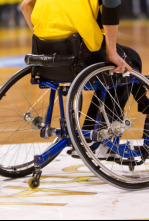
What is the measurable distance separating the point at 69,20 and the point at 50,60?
0.67ft

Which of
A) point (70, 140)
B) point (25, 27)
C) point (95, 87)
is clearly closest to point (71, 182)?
point (70, 140)

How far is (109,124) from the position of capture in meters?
2.86

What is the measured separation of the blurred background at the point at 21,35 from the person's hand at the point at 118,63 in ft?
1.77

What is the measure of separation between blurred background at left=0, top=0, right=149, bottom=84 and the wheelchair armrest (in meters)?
0.64

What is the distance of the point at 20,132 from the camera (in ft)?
11.8

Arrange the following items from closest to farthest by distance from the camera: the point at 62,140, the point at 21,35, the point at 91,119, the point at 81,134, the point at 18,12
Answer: the point at 81,134 → the point at 62,140 → the point at 91,119 → the point at 21,35 → the point at 18,12

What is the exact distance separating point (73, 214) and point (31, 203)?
10.4 inches

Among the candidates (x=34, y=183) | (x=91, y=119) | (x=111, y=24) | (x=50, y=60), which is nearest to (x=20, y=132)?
(x=91, y=119)

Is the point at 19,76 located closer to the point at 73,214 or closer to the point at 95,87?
the point at 95,87

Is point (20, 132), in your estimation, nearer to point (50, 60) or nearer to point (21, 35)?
point (50, 60)

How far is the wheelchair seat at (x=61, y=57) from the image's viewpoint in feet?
9.07

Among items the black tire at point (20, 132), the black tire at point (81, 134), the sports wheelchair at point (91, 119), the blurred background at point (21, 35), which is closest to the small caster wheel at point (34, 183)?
the sports wheelchair at point (91, 119)

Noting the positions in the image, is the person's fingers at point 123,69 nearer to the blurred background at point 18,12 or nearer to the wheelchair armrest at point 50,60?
the wheelchair armrest at point 50,60

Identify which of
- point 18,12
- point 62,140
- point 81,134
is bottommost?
point 18,12
